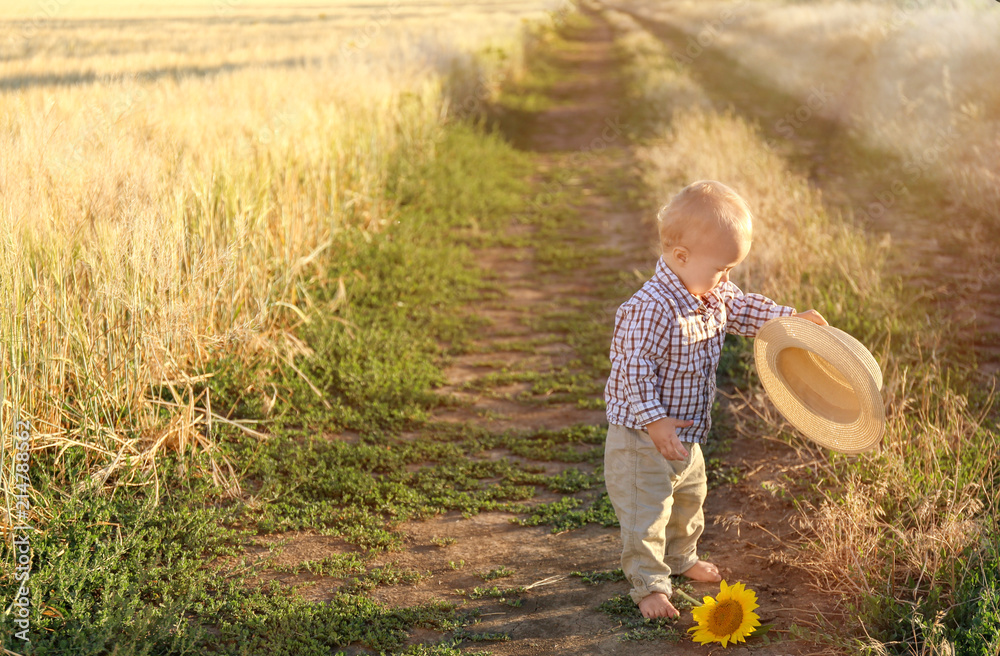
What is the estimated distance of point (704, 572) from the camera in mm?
3174

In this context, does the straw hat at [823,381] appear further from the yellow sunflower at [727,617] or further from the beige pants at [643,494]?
the yellow sunflower at [727,617]

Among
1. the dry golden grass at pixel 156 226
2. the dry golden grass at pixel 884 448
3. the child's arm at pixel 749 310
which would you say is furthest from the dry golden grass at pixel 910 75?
the dry golden grass at pixel 156 226

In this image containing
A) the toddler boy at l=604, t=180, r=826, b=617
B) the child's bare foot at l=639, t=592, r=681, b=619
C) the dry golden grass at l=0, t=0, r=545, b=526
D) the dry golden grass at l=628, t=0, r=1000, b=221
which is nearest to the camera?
the toddler boy at l=604, t=180, r=826, b=617

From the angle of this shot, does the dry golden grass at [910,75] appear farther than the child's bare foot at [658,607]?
Yes

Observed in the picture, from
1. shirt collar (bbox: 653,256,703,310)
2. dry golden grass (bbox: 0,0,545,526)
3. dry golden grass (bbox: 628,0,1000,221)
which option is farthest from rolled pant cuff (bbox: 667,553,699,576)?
dry golden grass (bbox: 628,0,1000,221)

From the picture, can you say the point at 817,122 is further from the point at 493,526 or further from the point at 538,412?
the point at 493,526

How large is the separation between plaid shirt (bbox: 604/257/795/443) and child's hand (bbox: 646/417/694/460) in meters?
0.02

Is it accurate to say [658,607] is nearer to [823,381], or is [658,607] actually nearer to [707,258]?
[823,381]

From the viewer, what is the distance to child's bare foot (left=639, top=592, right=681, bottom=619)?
2.92m

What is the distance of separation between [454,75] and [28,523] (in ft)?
42.9

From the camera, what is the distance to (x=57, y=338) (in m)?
3.49

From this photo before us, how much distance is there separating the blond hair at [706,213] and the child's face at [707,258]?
0.07 ft

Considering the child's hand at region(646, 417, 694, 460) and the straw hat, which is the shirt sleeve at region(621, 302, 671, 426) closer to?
the child's hand at region(646, 417, 694, 460)

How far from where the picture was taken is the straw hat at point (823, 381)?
102 inches
